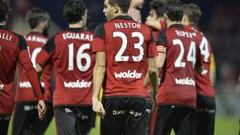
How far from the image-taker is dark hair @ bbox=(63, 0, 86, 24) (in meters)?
11.6

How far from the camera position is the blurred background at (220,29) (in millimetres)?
24250

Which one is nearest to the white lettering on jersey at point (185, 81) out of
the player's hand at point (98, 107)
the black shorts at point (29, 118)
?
the player's hand at point (98, 107)

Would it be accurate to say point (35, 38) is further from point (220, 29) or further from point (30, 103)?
point (220, 29)

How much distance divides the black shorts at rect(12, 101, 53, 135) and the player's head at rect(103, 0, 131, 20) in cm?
394

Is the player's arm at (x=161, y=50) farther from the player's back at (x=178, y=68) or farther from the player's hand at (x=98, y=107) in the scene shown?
the player's hand at (x=98, y=107)

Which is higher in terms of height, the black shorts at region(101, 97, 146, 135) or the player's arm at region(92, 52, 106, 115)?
the player's arm at region(92, 52, 106, 115)

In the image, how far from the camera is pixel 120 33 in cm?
988

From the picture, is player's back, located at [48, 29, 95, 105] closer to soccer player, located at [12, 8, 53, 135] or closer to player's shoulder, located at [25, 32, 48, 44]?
soccer player, located at [12, 8, 53, 135]

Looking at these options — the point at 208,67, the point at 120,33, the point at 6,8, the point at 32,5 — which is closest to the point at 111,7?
the point at 120,33

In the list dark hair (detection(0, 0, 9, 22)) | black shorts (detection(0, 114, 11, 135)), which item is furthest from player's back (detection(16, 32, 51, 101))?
dark hair (detection(0, 0, 9, 22))

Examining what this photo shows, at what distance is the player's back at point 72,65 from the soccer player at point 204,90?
1.56 metres

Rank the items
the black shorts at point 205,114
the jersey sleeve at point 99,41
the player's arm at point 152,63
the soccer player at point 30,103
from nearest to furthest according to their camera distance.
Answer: the jersey sleeve at point 99,41, the player's arm at point 152,63, the black shorts at point 205,114, the soccer player at point 30,103

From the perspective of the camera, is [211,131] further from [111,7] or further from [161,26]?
[111,7]

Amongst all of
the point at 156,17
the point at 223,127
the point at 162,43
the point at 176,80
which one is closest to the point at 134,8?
the point at 162,43
